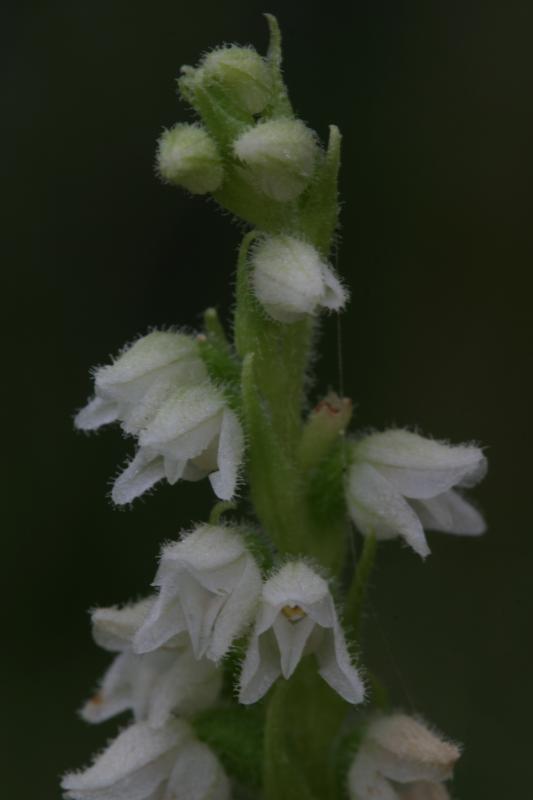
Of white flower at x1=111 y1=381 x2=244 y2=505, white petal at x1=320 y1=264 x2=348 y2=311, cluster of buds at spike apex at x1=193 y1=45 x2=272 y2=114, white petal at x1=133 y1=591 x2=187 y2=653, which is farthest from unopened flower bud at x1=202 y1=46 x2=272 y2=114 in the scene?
white petal at x1=133 y1=591 x2=187 y2=653

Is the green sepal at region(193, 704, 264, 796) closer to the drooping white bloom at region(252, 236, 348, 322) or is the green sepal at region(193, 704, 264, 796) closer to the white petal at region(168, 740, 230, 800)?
the white petal at region(168, 740, 230, 800)

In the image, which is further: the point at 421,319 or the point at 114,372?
the point at 421,319

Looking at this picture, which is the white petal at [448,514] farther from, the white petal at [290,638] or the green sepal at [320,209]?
the green sepal at [320,209]

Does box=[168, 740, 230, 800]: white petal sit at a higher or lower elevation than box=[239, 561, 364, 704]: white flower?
lower

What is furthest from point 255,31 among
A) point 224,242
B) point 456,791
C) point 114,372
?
point 114,372

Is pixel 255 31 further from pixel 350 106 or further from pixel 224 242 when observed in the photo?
pixel 224 242

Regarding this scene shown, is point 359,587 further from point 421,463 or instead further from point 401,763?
point 401,763

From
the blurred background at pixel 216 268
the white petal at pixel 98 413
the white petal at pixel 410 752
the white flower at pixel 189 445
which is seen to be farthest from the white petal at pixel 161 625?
the blurred background at pixel 216 268

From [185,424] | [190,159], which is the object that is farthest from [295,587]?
[190,159]
